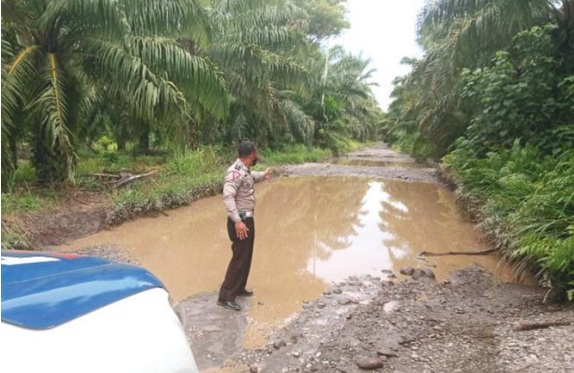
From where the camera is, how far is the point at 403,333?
13.1 ft

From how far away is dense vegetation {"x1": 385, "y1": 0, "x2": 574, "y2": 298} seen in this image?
5.45 meters

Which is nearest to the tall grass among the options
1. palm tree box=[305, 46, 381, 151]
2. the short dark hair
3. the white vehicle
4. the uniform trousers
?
the uniform trousers

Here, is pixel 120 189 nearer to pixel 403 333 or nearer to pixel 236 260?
pixel 236 260

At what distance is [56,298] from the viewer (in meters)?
1.37

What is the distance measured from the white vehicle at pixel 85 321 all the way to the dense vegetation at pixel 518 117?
3.98m

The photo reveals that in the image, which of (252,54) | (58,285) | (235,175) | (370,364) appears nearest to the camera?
(58,285)

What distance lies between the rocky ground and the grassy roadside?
3.62 m

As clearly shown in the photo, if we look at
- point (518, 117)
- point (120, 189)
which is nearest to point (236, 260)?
point (120, 189)

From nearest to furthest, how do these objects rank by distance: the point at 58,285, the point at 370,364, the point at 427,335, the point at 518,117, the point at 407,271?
the point at 58,285 < the point at 370,364 < the point at 427,335 < the point at 407,271 < the point at 518,117

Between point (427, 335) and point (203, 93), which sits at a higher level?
point (203, 93)

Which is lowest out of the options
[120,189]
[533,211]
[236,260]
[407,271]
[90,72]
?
[407,271]

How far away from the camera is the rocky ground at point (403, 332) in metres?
3.39

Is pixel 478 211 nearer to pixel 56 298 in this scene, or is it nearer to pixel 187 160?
pixel 187 160

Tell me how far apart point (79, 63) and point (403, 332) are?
7.72 m
